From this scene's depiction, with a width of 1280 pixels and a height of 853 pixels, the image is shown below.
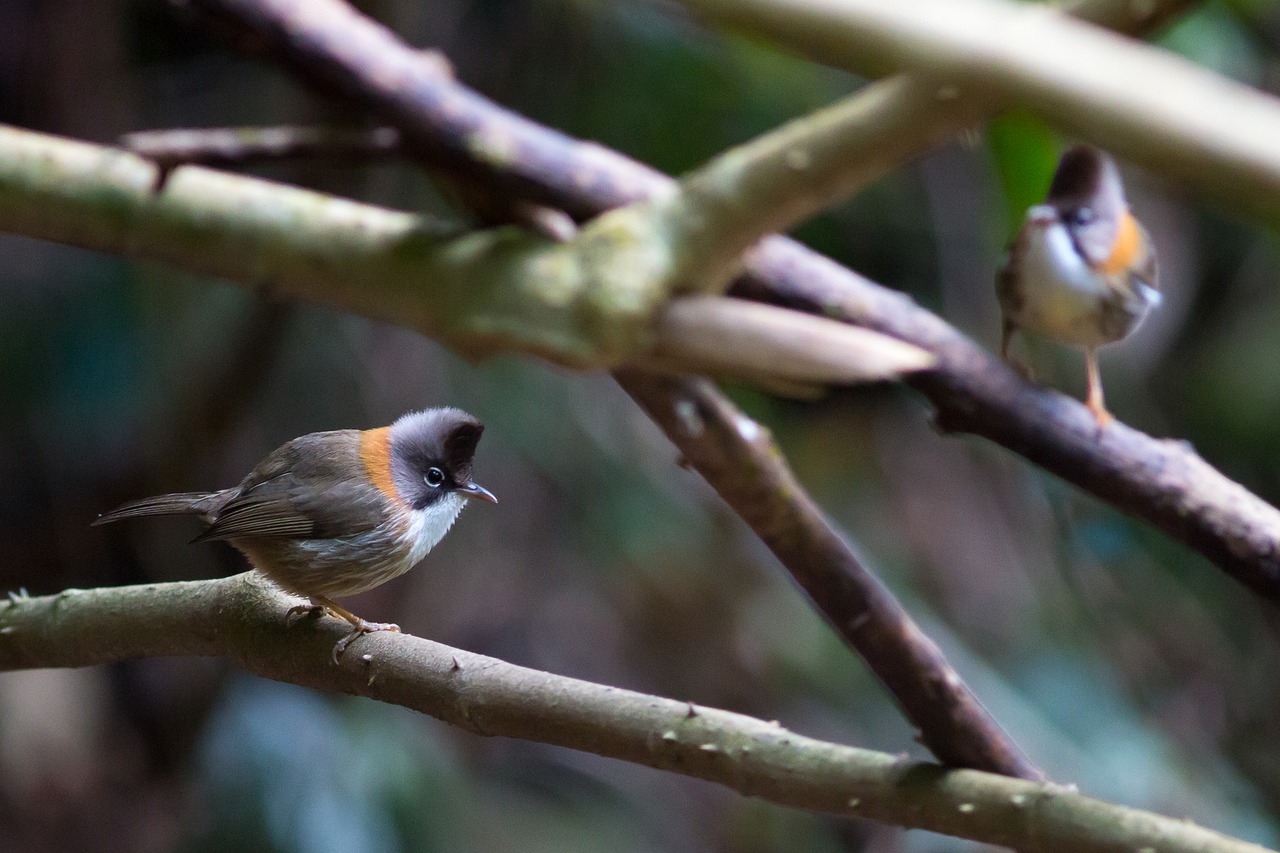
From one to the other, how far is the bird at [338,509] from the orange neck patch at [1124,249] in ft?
4.43

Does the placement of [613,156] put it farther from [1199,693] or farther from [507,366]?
[1199,693]

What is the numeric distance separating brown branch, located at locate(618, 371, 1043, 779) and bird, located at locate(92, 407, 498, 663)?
335 mm

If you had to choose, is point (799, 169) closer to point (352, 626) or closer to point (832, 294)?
point (352, 626)

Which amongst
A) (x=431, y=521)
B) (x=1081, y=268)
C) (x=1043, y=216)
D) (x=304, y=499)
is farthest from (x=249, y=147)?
(x=1081, y=268)

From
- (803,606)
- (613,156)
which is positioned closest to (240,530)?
(613,156)

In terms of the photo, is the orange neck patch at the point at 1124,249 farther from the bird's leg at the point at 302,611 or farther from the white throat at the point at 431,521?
the bird's leg at the point at 302,611

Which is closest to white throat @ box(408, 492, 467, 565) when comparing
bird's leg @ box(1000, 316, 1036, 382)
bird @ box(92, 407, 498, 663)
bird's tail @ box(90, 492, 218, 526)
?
bird @ box(92, 407, 498, 663)

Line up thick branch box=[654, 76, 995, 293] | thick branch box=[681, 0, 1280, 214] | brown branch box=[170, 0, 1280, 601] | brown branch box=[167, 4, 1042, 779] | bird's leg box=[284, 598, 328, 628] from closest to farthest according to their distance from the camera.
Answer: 1. thick branch box=[681, 0, 1280, 214]
2. thick branch box=[654, 76, 995, 293]
3. brown branch box=[167, 4, 1042, 779]
4. bird's leg box=[284, 598, 328, 628]
5. brown branch box=[170, 0, 1280, 601]

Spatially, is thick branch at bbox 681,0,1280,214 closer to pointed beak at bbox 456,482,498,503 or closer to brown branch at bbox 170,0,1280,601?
pointed beak at bbox 456,482,498,503

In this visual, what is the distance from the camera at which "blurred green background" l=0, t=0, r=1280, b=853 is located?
320 cm

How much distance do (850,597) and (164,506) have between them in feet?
3.30

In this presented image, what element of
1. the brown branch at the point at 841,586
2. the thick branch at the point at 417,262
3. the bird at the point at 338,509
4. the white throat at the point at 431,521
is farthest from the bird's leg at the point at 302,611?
the brown branch at the point at 841,586

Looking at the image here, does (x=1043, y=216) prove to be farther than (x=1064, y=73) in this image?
Yes

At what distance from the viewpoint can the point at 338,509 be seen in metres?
1.70
